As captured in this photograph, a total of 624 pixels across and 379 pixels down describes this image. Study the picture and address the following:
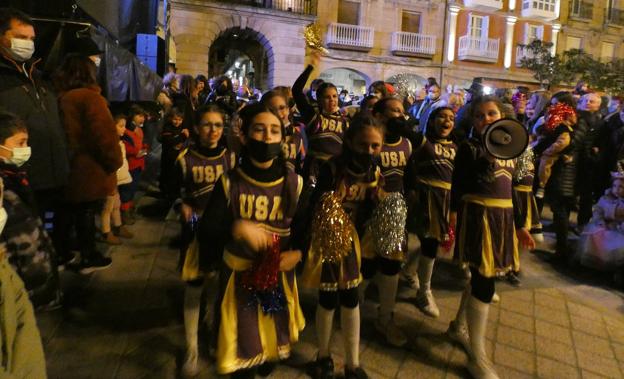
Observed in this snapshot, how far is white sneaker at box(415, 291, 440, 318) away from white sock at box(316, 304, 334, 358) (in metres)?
1.46

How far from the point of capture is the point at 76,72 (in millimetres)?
4137

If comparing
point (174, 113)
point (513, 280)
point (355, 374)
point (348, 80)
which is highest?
point (348, 80)

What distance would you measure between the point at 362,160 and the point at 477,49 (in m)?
26.4

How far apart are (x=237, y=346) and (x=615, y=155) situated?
689cm

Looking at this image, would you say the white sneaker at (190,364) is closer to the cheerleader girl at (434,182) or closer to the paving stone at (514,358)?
the cheerleader girl at (434,182)

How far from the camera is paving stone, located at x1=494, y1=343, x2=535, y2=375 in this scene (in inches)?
138

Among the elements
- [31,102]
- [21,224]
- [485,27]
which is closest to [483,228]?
[21,224]

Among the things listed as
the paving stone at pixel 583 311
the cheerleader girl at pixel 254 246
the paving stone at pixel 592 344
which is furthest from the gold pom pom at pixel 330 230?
the paving stone at pixel 583 311

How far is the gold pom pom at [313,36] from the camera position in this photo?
22516mm

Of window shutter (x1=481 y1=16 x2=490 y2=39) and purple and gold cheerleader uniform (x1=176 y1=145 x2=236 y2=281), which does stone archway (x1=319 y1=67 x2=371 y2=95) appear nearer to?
window shutter (x1=481 y1=16 x2=490 y2=39)

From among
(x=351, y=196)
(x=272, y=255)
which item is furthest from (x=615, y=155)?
(x=272, y=255)

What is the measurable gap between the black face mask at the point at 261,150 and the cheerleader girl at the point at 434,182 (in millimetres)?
1883

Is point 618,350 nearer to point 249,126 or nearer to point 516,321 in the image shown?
point 516,321

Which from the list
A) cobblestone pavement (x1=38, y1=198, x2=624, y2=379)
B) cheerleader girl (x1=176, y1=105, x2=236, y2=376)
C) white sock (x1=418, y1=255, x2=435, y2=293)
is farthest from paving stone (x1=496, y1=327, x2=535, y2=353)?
A: cheerleader girl (x1=176, y1=105, x2=236, y2=376)
